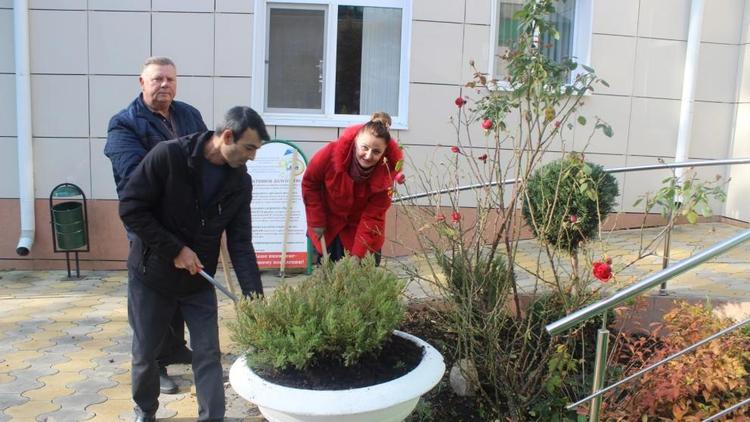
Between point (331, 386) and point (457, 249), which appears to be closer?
point (331, 386)

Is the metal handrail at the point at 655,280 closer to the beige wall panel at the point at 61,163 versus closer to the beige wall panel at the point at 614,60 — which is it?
the beige wall panel at the point at 614,60

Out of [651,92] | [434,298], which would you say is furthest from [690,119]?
[434,298]

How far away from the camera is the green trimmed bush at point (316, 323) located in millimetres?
2545

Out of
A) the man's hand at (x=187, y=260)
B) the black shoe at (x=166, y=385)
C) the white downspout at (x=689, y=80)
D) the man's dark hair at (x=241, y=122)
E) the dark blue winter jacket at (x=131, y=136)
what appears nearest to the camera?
the man's dark hair at (x=241, y=122)

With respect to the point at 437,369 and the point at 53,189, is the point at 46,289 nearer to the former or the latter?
the point at 53,189

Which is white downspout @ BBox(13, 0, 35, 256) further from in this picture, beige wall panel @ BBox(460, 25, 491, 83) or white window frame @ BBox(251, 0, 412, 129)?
beige wall panel @ BBox(460, 25, 491, 83)

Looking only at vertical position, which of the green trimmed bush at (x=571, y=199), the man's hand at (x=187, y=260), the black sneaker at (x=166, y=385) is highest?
the green trimmed bush at (x=571, y=199)

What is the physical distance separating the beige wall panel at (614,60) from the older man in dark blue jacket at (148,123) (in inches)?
179

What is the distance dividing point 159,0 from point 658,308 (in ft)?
17.1

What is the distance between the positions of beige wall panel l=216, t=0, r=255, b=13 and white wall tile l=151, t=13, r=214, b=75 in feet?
0.45

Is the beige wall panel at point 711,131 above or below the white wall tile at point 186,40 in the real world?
below

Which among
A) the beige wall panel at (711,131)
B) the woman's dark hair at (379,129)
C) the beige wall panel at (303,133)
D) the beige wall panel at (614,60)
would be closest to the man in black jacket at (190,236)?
the woman's dark hair at (379,129)

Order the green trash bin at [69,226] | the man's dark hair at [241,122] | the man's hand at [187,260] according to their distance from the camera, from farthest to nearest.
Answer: the green trash bin at [69,226], the man's hand at [187,260], the man's dark hair at [241,122]

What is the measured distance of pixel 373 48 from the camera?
6797 mm
